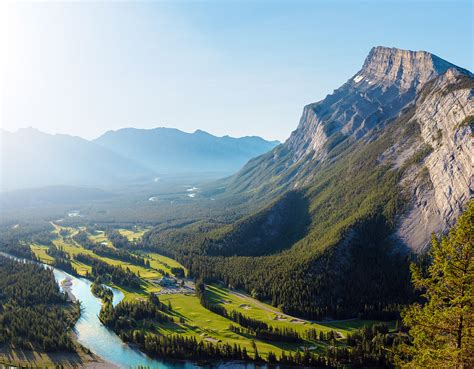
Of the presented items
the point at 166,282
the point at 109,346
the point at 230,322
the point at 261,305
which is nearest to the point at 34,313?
the point at 109,346

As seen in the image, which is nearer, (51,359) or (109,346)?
(51,359)

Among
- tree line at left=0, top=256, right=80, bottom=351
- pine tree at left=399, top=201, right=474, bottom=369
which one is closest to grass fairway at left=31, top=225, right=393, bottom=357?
tree line at left=0, top=256, right=80, bottom=351

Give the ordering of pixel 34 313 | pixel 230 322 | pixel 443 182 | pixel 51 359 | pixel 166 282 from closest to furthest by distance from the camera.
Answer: pixel 51 359 → pixel 230 322 → pixel 34 313 → pixel 443 182 → pixel 166 282

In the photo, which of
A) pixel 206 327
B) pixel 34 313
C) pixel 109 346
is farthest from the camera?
pixel 34 313

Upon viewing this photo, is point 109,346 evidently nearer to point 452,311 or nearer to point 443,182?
point 452,311

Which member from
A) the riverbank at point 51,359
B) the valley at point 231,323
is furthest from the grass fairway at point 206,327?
the riverbank at point 51,359

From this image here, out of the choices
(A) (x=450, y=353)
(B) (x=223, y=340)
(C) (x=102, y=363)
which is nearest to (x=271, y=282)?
(B) (x=223, y=340)

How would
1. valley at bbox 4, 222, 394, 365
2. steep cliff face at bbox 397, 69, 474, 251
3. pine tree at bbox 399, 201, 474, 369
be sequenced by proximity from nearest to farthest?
1. pine tree at bbox 399, 201, 474, 369
2. valley at bbox 4, 222, 394, 365
3. steep cliff face at bbox 397, 69, 474, 251

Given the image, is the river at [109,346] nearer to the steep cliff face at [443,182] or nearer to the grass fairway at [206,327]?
the grass fairway at [206,327]

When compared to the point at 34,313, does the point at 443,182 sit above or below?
above

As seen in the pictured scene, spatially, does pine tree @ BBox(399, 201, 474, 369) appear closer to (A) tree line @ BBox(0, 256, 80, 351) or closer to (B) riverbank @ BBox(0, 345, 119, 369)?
(B) riverbank @ BBox(0, 345, 119, 369)
